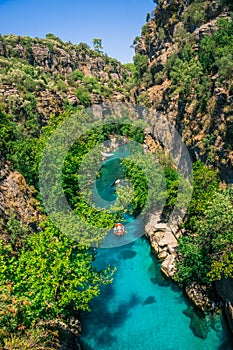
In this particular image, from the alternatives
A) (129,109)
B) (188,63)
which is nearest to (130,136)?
(129,109)

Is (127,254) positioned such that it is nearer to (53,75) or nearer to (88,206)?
(88,206)

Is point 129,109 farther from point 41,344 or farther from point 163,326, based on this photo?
point 41,344

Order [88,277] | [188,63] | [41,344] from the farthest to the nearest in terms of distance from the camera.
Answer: [188,63], [88,277], [41,344]

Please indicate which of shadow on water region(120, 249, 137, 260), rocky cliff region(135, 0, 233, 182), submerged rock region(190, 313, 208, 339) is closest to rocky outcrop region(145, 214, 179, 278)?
shadow on water region(120, 249, 137, 260)

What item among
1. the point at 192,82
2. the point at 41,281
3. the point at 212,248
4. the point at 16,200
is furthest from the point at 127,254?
the point at 192,82

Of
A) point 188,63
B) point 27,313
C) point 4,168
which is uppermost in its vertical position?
point 188,63
